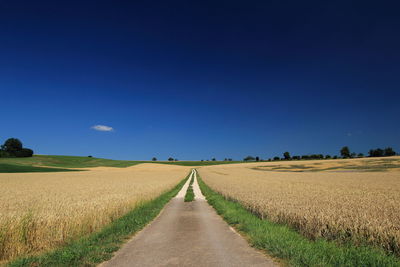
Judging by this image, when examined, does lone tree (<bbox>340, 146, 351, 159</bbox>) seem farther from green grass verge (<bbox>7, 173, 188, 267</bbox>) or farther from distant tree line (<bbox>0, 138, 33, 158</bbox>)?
distant tree line (<bbox>0, 138, 33, 158</bbox>)

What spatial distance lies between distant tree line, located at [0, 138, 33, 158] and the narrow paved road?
509 ft

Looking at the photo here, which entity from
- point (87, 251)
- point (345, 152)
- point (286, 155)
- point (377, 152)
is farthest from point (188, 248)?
point (286, 155)

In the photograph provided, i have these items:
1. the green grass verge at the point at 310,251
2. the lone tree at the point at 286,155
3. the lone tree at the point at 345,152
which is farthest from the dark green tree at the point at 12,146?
the lone tree at the point at 345,152

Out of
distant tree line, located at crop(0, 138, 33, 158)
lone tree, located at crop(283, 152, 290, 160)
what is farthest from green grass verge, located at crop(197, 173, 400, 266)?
lone tree, located at crop(283, 152, 290, 160)

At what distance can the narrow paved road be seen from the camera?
253 inches

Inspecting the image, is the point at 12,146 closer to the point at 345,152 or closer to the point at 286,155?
the point at 286,155

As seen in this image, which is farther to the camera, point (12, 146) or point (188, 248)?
point (12, 146)

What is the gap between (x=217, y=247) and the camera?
303 inches

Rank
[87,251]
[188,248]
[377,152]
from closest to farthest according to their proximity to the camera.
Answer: [87,251] → [188,248] → [377,152]

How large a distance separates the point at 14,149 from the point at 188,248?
162 meters

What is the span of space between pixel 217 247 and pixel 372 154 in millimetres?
180127

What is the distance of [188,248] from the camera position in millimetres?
7617

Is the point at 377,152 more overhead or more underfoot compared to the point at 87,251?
more overhead

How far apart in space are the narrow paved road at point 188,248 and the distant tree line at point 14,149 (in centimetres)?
15506
